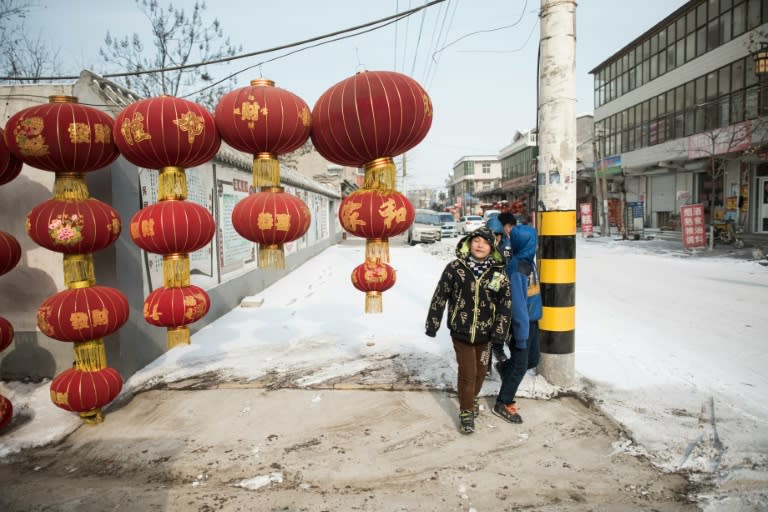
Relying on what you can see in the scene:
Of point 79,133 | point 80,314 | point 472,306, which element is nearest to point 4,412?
point 80,314

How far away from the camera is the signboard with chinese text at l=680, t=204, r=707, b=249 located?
51.8ft

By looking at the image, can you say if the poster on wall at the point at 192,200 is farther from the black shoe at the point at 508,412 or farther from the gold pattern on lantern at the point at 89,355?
the black shoe at the point at 508,412

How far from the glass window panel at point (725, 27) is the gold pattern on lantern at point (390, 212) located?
24585mm

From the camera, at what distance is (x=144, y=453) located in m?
3.50

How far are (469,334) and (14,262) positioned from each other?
4012mm

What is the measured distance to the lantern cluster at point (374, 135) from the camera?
2984 millimetres

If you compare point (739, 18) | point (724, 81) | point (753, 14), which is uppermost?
point (739, 18)

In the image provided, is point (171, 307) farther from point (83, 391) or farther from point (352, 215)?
point (352, 215)

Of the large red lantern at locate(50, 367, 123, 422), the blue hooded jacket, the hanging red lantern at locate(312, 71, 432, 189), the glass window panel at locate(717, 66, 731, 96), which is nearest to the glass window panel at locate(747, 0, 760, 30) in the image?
the glass window panel at locate(717, 66, 731, 96)

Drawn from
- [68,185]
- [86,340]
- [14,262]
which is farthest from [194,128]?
[14,262]

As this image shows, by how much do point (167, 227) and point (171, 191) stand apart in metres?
0.29

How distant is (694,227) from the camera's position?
15.8 metres

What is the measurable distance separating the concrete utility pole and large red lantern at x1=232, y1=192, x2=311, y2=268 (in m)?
2.52

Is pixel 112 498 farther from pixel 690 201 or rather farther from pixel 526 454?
pixel 690 201
